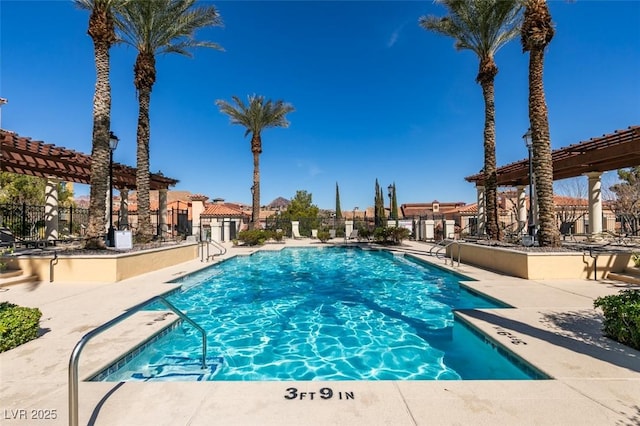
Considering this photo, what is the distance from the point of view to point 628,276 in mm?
8523

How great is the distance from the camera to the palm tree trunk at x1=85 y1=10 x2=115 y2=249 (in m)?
10.7

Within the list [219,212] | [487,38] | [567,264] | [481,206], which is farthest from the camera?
[219,212]

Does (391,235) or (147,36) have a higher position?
(147,36)

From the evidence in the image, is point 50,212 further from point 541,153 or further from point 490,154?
point 490,154

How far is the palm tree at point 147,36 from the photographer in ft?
44.6

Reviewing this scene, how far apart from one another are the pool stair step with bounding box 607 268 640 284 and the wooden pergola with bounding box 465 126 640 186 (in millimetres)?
5198

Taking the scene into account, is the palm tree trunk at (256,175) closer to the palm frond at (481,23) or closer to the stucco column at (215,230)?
the stucco column at (215,230)

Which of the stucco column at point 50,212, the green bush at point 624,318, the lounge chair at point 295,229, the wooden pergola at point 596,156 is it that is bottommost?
the green bush at point 624,318

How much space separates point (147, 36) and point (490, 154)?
17.1 m

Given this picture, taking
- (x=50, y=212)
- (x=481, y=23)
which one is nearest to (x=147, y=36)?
(x=50, y=212)

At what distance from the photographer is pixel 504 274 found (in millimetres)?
10148

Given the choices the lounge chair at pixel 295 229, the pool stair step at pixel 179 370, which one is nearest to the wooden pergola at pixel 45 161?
the pool stair step at pixel 179 370

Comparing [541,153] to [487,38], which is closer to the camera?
[541,153]

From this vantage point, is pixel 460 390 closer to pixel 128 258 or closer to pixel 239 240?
pixel 128 258
